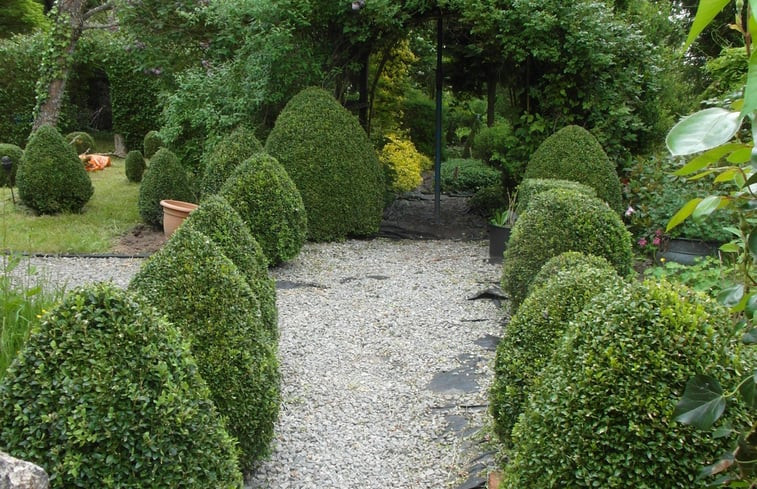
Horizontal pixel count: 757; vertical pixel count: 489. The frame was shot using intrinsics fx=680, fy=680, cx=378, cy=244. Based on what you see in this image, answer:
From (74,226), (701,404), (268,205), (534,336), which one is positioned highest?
(701,404)

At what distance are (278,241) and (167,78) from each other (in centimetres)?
412

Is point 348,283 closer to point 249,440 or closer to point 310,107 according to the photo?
point 310,107

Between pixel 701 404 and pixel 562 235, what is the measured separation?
129 inches

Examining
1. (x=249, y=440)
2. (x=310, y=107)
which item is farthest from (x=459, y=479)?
(x=310, y=107)

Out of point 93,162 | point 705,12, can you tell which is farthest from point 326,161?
point 93,162

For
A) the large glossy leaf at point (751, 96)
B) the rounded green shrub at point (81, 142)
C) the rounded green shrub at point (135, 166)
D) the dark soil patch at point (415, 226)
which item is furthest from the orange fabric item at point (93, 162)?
the large glossy leaf at point (751, 96)

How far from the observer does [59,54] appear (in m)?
10.2

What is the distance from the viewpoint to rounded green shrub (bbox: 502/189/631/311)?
14.4 feet

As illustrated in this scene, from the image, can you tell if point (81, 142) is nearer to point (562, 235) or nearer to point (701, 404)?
point (562, 235)

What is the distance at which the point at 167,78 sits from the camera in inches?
359

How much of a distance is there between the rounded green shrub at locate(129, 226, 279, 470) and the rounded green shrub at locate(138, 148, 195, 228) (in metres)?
5.57

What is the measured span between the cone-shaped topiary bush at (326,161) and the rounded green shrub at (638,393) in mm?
5817

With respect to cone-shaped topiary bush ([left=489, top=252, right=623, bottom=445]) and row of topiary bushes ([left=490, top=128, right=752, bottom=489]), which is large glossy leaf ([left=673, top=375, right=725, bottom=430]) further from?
cone-shaped topiary bush ([left=489, top=252, right=623, bottom=445])

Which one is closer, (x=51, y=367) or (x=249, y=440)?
(x=51, y=367)
